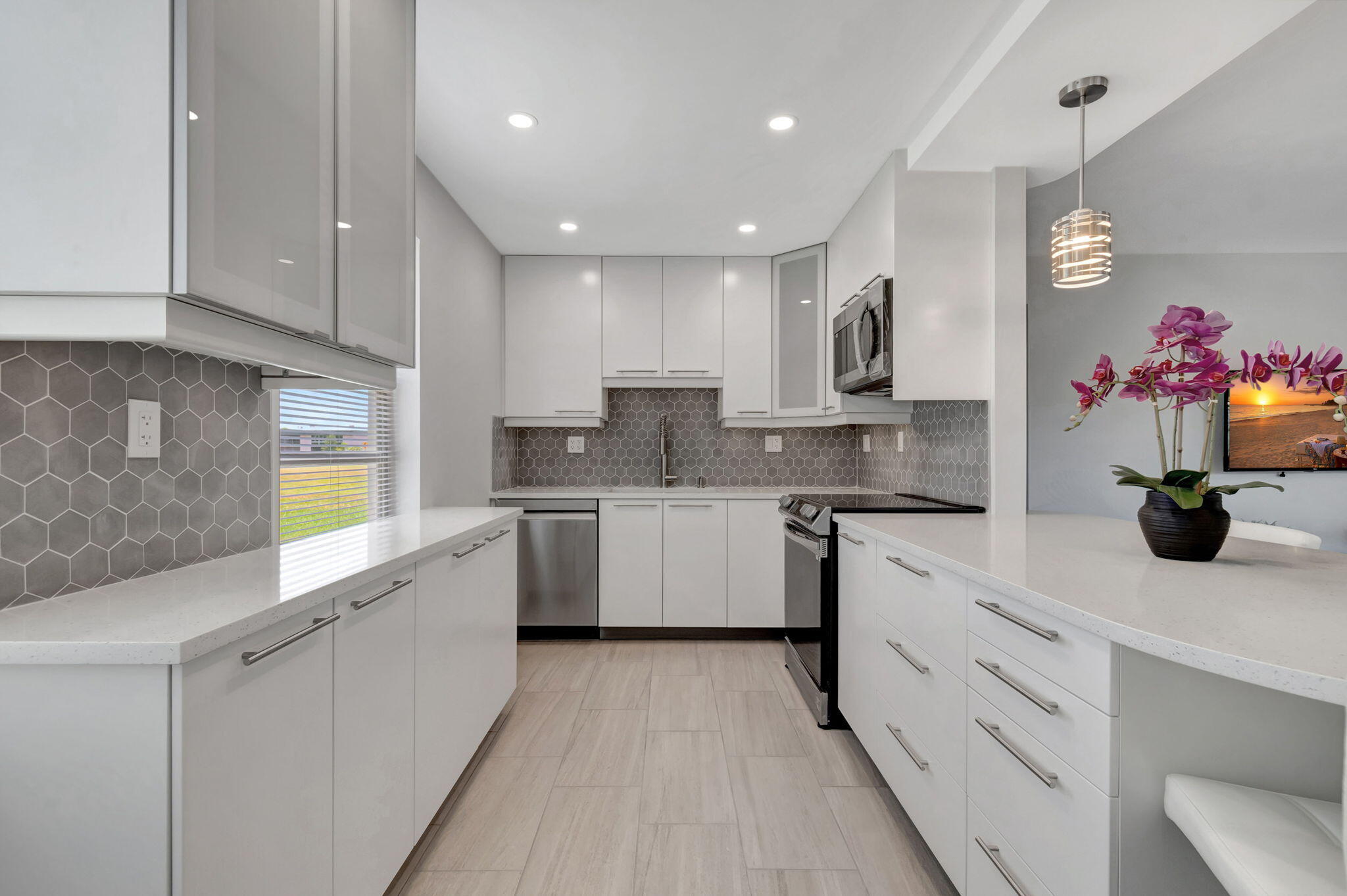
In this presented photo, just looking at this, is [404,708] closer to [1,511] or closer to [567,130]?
[1,511]

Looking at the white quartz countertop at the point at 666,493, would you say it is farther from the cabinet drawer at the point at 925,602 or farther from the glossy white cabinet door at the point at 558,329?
the cabinet drawer at the point at 925,602

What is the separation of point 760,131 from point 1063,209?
164cm

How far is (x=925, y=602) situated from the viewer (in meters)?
1.64

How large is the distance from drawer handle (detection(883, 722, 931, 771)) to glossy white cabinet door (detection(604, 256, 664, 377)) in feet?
8.38

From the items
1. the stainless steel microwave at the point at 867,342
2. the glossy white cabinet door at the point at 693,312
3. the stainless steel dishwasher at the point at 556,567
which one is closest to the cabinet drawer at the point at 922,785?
the stainless steel microwave at the point at 867,342

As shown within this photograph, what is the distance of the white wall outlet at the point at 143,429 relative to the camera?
1229mm

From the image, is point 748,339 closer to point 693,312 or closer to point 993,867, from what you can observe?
point 693,312

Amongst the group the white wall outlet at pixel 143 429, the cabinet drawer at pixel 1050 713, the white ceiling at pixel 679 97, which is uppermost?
the white ceiling at pixel 679 97

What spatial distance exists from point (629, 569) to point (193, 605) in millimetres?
2699

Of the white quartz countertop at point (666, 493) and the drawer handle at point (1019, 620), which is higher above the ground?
the white quartz countertop at point (666, 493)

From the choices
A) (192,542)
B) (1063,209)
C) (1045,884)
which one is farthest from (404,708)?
(1063,209)

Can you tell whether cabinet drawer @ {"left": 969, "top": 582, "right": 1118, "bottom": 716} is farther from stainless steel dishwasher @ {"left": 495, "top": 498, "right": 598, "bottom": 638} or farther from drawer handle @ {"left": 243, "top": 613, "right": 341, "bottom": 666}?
stainless steel dishwasher @ {"left": 495, "top": 498, "right": 598, "bottom": 638}

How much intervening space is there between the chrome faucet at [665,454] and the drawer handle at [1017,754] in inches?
112

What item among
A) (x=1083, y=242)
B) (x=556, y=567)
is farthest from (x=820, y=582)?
(x=556, y=567)
